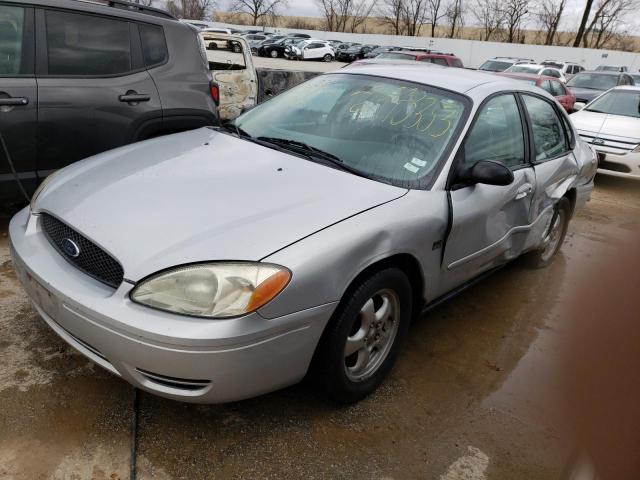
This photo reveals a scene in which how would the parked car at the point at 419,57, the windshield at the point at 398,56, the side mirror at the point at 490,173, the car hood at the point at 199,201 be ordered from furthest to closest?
the windshield at the point at 398,56, the parked car at the point at 419,57, the side mirror at the point at 490,173, the car hood at the point at 199,201

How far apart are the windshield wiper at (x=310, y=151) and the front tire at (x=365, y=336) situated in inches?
24.2

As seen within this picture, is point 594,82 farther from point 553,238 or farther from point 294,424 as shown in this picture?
point 294,424

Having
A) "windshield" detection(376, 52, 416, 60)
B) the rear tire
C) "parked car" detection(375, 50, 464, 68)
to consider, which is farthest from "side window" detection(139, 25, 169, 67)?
"windshield" detection(376, 52, 416, 60)

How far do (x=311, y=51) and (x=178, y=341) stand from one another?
121 feet

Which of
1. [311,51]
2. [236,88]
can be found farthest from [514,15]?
[236,88]

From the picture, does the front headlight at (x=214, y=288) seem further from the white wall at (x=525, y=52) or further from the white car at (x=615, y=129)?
the white wall at (x=525, y=52)

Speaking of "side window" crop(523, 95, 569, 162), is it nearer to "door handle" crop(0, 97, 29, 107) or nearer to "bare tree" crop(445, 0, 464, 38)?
"door handle" crop(0, 97, 29, 107)

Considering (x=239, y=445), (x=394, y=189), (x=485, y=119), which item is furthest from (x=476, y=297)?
(x=239, y=445)

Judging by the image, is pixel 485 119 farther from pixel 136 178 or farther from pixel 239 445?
pixel 239 445

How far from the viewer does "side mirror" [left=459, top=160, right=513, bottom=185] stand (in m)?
2.69

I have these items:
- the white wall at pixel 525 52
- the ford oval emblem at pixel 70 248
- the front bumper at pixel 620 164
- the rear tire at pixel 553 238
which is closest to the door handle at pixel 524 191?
the rear tire at pixel 553 238

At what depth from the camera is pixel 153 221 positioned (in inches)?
84.7

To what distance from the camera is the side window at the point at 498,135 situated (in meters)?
2.99

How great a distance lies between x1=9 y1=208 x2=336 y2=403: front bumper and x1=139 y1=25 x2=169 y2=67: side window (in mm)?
2743
